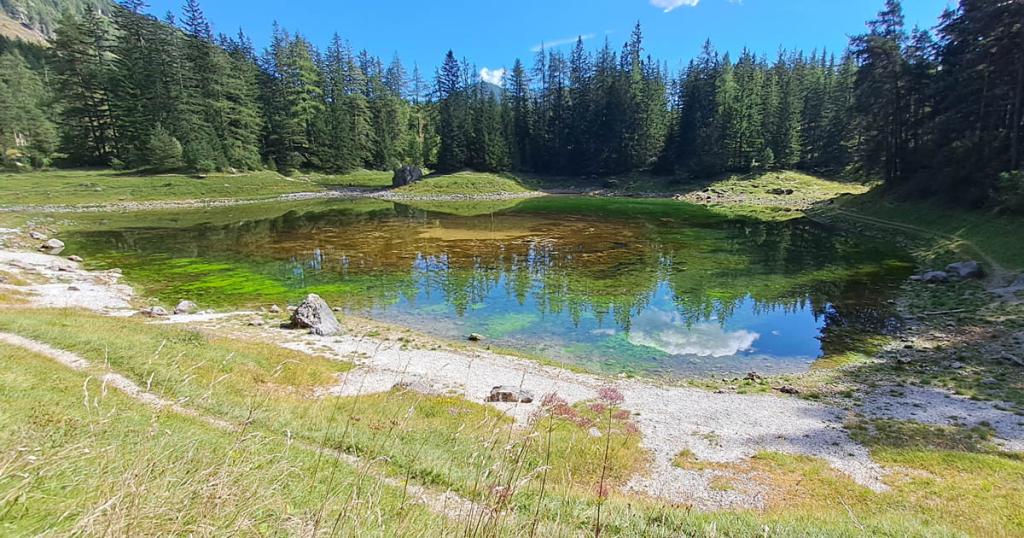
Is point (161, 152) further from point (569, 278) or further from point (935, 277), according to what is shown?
point (935, 277)

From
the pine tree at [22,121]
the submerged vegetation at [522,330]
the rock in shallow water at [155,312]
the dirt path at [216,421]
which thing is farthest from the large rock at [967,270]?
the pine tree at [22,121]

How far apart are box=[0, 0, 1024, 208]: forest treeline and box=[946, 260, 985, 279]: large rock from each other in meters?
11.1

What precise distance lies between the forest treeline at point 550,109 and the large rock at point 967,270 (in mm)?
11065

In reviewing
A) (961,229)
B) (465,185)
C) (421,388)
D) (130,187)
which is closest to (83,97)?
(130,187)

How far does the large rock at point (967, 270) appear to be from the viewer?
2495 cm

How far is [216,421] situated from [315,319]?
1158 cm

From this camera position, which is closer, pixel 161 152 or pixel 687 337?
pixel 687 337

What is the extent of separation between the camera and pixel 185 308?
21.1 meters

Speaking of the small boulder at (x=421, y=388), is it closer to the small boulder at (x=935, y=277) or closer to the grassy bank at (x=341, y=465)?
the grassy bank at (x=341, y=465)

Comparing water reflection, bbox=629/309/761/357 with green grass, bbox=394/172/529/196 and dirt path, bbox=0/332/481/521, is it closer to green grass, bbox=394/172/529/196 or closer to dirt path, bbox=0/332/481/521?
dirt path, bbox=0/332/481/521

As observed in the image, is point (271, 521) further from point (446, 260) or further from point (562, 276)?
point (446, 260)

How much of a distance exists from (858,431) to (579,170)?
9721 cm

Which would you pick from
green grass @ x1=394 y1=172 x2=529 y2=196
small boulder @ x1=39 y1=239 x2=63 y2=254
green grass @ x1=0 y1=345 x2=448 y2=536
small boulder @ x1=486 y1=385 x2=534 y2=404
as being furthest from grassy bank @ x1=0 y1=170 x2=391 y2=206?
green grass @ x1=0 y1=345 x2=448 y2=536

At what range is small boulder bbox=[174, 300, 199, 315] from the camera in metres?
20.8
